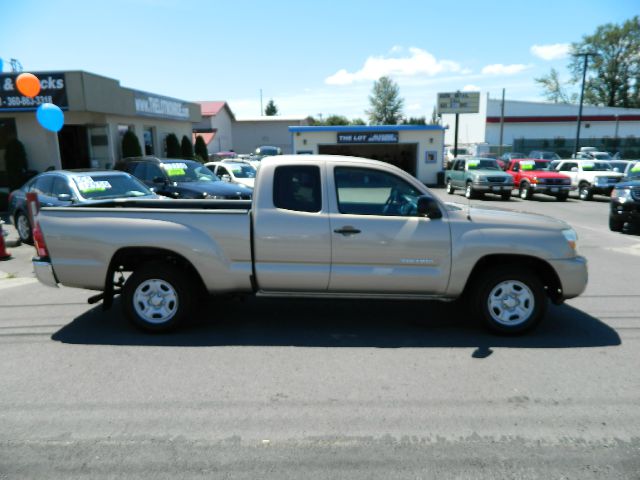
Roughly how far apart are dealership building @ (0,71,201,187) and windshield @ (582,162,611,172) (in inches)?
809

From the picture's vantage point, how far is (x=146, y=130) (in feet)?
80.2

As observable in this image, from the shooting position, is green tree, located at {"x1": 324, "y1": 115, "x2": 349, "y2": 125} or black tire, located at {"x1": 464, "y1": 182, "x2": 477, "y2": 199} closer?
black tire, located at {"x1": 464, "y1": 182, "x2": 477, "y2": 199}

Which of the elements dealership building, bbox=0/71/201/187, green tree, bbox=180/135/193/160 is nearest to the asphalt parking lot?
dealership building, bbox=0/71/201/187

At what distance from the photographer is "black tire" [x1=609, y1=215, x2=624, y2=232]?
12.1m

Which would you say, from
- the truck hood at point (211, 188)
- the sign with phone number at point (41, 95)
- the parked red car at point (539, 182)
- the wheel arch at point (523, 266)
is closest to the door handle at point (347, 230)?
the wheel arch at point (523, 266)

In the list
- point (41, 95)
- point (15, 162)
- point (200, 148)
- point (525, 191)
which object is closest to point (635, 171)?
point (525, 191)

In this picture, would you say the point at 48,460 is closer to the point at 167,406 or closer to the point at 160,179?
the point at 167,406

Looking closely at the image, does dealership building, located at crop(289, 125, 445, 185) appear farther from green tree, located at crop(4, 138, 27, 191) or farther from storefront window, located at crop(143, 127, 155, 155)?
green tree, located at crop(4, 138, 27, 191)

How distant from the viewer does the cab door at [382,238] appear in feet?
15.7

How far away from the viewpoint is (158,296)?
16.6 feet

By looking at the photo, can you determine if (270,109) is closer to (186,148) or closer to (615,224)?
(186,148)

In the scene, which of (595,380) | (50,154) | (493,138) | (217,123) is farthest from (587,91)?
(595,380)

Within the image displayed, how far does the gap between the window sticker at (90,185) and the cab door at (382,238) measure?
6.20 meters

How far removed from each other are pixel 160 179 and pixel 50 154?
8.43m
